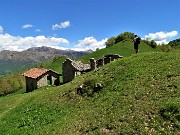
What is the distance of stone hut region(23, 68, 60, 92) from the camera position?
75.1m

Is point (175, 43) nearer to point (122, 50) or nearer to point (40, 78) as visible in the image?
point (122, 50)

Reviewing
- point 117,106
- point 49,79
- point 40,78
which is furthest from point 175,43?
point 117,106

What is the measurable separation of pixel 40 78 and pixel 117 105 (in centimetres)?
4981

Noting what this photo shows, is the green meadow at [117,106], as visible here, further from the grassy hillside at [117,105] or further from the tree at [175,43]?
the tree at [175,43]

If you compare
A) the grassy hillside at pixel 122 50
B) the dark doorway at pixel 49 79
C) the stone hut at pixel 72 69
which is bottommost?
the dark doorway at pixel 49 79

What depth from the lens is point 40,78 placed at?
75312 mm

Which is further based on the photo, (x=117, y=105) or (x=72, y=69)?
(x=72, y=69)

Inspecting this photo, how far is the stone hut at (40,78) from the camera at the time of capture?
247 feet

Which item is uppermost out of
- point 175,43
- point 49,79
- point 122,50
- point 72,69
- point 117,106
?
point 175,43

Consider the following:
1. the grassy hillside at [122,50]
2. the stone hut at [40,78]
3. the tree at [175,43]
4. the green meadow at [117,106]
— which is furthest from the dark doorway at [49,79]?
the tree at [175,43]

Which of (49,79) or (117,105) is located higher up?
(117,105)

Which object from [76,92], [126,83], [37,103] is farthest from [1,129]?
[126,83]

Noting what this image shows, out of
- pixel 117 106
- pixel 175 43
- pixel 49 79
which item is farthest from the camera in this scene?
pixel 175 43

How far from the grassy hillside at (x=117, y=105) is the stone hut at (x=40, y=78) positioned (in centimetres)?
3744
